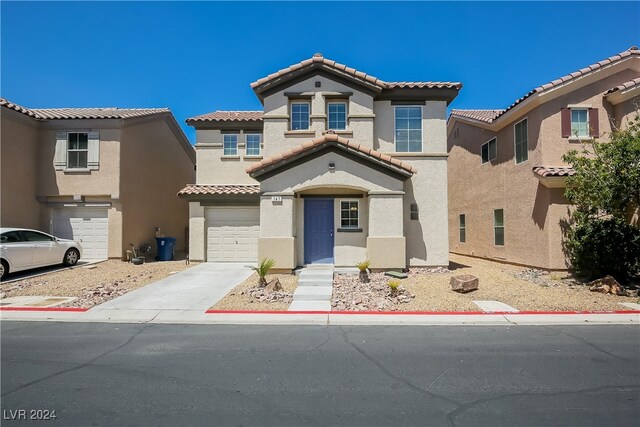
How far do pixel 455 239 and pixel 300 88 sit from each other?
1234 cm

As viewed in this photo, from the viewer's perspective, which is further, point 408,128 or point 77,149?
point 77,149

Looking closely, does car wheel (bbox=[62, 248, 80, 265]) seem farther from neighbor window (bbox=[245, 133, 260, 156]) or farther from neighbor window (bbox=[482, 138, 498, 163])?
neighbor window (bbox=[482, 138, 498, 163])

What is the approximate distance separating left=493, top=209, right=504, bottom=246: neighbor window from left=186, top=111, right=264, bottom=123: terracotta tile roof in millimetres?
11427

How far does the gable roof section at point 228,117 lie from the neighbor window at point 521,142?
10.9m

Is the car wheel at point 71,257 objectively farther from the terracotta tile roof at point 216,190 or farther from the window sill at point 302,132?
the window sill at point 302,132

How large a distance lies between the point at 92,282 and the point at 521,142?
16006mm

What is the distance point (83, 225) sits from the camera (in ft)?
51.2

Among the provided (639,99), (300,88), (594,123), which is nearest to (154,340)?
(300,88)

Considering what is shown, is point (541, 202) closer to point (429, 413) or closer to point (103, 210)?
point (429, 413)

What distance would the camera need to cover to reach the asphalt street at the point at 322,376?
3.85 metres

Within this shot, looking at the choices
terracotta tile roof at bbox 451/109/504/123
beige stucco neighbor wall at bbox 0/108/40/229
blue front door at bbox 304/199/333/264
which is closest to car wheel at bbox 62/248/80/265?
beige stucco neighbor wall at bbox 0/108/40/229

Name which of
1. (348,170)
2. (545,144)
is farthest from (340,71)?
(545,144)

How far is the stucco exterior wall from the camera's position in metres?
16.8

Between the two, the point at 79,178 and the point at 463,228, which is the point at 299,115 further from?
the point at 463,228
